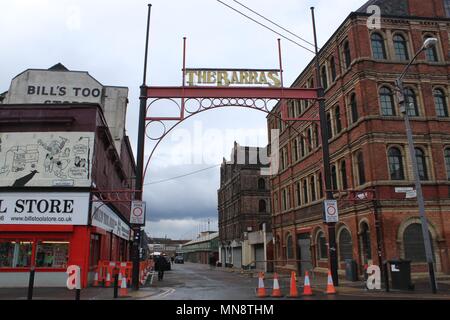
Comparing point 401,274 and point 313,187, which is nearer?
point 401,274

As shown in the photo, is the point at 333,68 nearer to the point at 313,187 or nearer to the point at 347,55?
the point at 347,55

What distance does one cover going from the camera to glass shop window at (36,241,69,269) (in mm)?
17500

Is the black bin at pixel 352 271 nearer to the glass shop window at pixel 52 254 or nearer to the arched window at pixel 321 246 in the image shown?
the arched window at pixel 321 246

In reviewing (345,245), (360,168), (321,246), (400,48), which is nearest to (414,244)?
(345,245)

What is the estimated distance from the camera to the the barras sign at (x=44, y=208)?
689 inches

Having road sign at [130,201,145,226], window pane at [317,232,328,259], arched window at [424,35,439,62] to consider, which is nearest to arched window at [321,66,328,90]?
arched window at [424,35,439,62]

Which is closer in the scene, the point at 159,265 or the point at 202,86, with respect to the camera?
the point at 202,86

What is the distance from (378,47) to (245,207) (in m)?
34.8

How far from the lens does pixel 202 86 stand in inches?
712

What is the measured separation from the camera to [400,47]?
24.1 metres

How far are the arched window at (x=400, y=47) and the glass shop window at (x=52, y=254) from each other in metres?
21.1

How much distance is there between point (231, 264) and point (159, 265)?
36218mm
